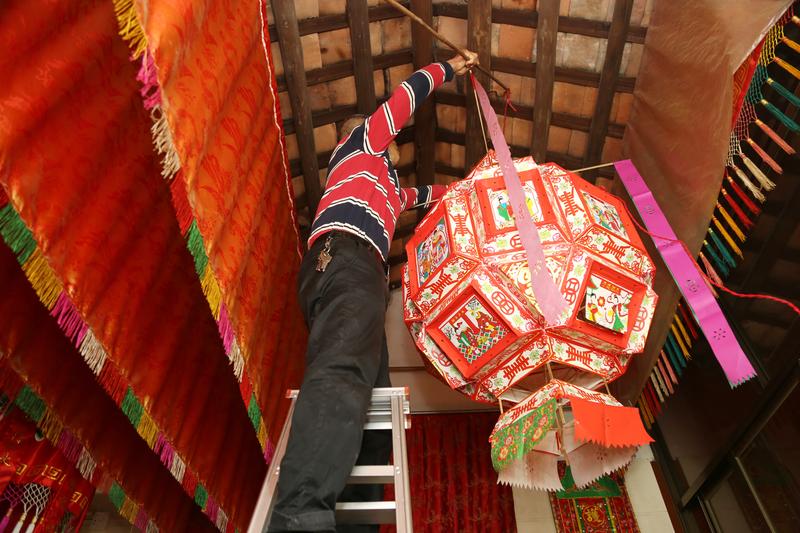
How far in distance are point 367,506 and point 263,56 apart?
1.56 m

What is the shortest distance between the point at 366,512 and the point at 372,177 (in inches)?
48.6

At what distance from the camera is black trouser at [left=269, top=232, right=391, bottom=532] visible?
4.40 ft

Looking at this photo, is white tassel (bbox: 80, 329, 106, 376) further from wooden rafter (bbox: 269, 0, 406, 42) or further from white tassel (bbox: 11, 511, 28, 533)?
wooden rafter (bbox: 269, 0, 406, 42)

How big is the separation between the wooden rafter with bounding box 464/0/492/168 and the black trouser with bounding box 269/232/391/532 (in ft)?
3.90

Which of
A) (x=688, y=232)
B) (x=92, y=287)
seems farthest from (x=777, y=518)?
(x=92, y=287)

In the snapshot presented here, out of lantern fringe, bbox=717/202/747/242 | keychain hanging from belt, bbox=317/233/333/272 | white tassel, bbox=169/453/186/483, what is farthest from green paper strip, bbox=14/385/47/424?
lantern fringe, bbox=717/202/747/242

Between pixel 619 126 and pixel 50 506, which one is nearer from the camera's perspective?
pixel 50 506

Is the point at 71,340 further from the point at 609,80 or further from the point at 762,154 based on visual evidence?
the point at 609,80

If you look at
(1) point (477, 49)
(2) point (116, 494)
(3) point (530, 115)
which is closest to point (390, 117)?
(1) point (477, 49)

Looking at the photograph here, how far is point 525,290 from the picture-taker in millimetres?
1701

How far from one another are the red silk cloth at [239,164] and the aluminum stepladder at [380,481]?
51 centimetres

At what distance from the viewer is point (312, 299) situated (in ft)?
6.27

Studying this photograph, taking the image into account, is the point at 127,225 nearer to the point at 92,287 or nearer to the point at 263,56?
the point at 92,287

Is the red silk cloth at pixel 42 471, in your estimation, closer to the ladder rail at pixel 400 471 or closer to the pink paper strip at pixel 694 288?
the ladder rail at pixel 400 471
